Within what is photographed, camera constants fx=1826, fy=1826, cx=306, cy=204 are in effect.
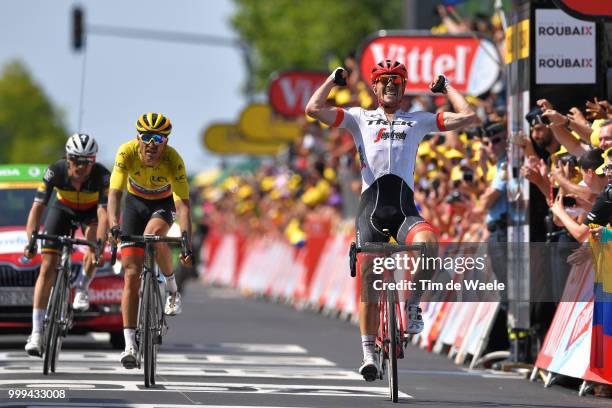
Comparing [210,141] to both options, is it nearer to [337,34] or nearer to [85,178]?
[337,34]

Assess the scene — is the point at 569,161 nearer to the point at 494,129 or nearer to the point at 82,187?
the point at 494,129

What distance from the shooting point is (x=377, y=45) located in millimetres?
21375

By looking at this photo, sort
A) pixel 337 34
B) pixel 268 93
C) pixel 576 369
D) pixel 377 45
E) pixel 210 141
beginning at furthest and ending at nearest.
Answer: pixel 337 34, pixel 210 141, pixel 268 93, pixel 377 45, pixel 576 369

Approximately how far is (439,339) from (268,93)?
1852 centimetres

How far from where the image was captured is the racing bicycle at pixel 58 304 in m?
14.6

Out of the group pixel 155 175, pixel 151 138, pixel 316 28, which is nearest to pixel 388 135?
pixel 151 138

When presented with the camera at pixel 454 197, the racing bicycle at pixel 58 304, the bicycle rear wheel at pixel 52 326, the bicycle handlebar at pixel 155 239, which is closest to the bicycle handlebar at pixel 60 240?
the racing bicycle at pixel 58 304

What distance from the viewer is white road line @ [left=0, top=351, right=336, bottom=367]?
1634cm

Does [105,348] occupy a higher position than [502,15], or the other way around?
[502,15]

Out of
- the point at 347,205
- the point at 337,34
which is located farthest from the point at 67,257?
the point at 337,34

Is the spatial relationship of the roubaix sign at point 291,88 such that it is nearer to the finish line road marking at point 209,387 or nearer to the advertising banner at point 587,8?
the finish line road marking at point 209,387

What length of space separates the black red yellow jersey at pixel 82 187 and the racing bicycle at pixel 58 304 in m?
0.41

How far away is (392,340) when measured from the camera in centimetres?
1221

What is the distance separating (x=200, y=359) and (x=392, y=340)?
4823 mm
